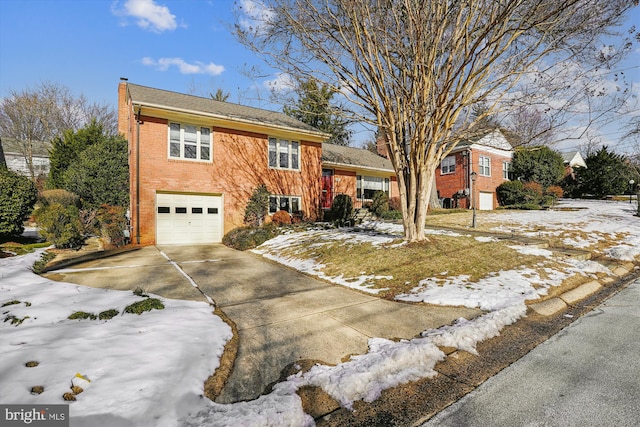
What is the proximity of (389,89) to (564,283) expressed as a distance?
19.6 feet

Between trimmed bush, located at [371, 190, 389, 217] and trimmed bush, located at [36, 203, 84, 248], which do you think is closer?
trimmed bush, located at [36, 203, 84, 248]

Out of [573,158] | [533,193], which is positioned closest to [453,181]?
[533,193]

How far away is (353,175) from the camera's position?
64.2 ft

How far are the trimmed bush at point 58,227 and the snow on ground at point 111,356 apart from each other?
7157 millimetres

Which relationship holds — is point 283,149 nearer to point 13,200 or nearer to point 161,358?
point 13,200

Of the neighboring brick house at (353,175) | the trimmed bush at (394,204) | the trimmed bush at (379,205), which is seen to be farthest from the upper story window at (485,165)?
the trimmed bush at (379,205)

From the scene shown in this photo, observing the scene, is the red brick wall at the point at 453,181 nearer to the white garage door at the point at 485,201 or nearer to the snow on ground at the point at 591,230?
the white garage door at the point at 485,201

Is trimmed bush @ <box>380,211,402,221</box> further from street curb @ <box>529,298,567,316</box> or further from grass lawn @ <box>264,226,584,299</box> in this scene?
street curb @ <box>529,298,567,316</box>

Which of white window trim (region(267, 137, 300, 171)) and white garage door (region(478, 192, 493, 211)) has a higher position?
white window trim (region(267, 137, 300, 171))

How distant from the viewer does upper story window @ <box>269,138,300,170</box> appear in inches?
597

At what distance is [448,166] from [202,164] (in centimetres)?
2027

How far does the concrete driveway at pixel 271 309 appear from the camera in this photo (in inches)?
125

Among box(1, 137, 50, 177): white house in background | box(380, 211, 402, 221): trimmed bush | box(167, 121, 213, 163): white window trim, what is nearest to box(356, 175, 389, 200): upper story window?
box(380, 211, 402, 221): trimmed bush

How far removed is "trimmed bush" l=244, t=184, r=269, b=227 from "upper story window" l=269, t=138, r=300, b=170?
63.6 inches
